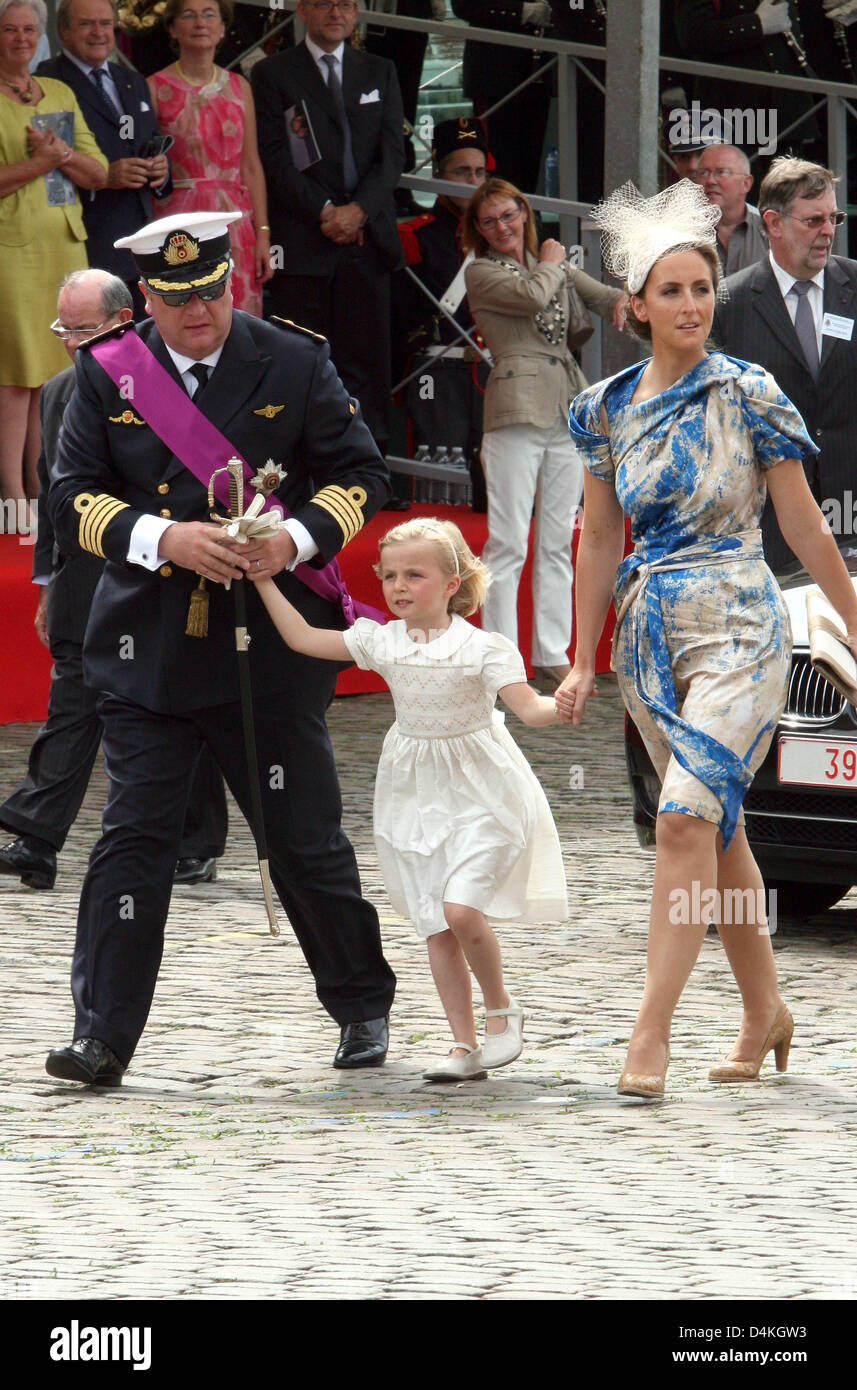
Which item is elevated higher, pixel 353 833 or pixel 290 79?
pixel 290 79

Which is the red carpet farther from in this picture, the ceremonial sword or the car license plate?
the ceremonial sword

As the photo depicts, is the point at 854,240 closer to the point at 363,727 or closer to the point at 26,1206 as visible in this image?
the point at 363,727

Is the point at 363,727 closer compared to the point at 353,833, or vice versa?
the point at 353,833

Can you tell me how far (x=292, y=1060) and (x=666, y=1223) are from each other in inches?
73.0

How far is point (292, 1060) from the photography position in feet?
21.2

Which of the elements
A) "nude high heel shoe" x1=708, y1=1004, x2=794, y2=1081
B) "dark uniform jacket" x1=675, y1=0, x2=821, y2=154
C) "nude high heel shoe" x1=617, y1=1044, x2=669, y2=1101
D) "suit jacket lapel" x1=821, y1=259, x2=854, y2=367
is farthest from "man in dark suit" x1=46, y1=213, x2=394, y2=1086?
"dark uniform jacket" x1=675, y1=0, x2=821, y2=154

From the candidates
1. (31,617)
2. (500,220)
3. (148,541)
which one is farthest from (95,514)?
(500,220)

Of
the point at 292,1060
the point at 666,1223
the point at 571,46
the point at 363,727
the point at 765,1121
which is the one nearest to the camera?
the point at 666,1223

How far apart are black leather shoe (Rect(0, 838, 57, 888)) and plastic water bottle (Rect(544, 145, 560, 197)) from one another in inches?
308

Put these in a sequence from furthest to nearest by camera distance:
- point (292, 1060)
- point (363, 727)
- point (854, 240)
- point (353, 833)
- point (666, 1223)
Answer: point (854, 240)
point (363, 727)
point (353, 833)
point (292, 1060)
point (666, 1223)

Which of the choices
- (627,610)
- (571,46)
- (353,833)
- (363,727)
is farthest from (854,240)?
(627,610)

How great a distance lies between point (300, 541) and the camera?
237 inches

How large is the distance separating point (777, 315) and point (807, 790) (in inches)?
84.2

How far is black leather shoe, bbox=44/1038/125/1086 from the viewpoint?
604cm
